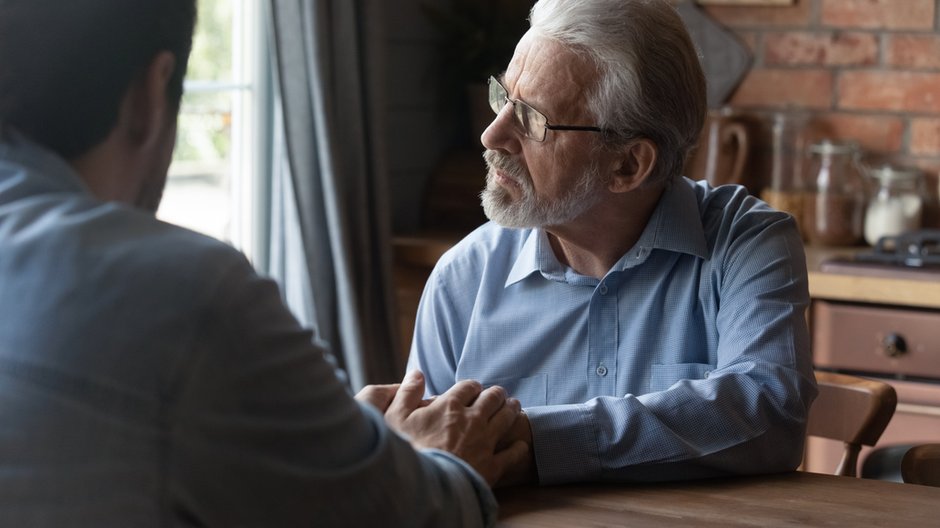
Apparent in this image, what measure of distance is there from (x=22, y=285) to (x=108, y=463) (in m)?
0.14

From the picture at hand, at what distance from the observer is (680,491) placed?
1.40 metres

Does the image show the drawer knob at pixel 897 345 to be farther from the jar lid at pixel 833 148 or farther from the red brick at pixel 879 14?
the red brick at pixel 879 14

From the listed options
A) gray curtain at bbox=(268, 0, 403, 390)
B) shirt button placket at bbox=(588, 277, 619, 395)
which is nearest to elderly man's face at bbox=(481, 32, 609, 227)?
shirt button placket at bbox=(588, 277, 619, 395)

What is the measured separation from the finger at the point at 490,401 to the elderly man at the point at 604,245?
267mm

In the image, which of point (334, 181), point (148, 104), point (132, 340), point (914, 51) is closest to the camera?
point (132, 340)

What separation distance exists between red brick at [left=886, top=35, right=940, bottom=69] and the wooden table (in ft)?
6.86

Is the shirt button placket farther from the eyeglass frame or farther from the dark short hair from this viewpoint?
the dark short hair

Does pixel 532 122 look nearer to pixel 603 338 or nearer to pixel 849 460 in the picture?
pixel 603 338

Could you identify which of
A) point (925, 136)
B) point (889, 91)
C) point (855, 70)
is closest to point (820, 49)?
point (855, 70)

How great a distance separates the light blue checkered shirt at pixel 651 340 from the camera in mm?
1450

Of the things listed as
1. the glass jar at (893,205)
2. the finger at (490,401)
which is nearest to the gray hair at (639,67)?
the finger at (490,401)

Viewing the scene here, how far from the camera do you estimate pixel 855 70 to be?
3.29 metres

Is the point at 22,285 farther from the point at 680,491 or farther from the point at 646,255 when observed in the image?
the point at 646,255

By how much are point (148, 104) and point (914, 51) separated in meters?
2.75
